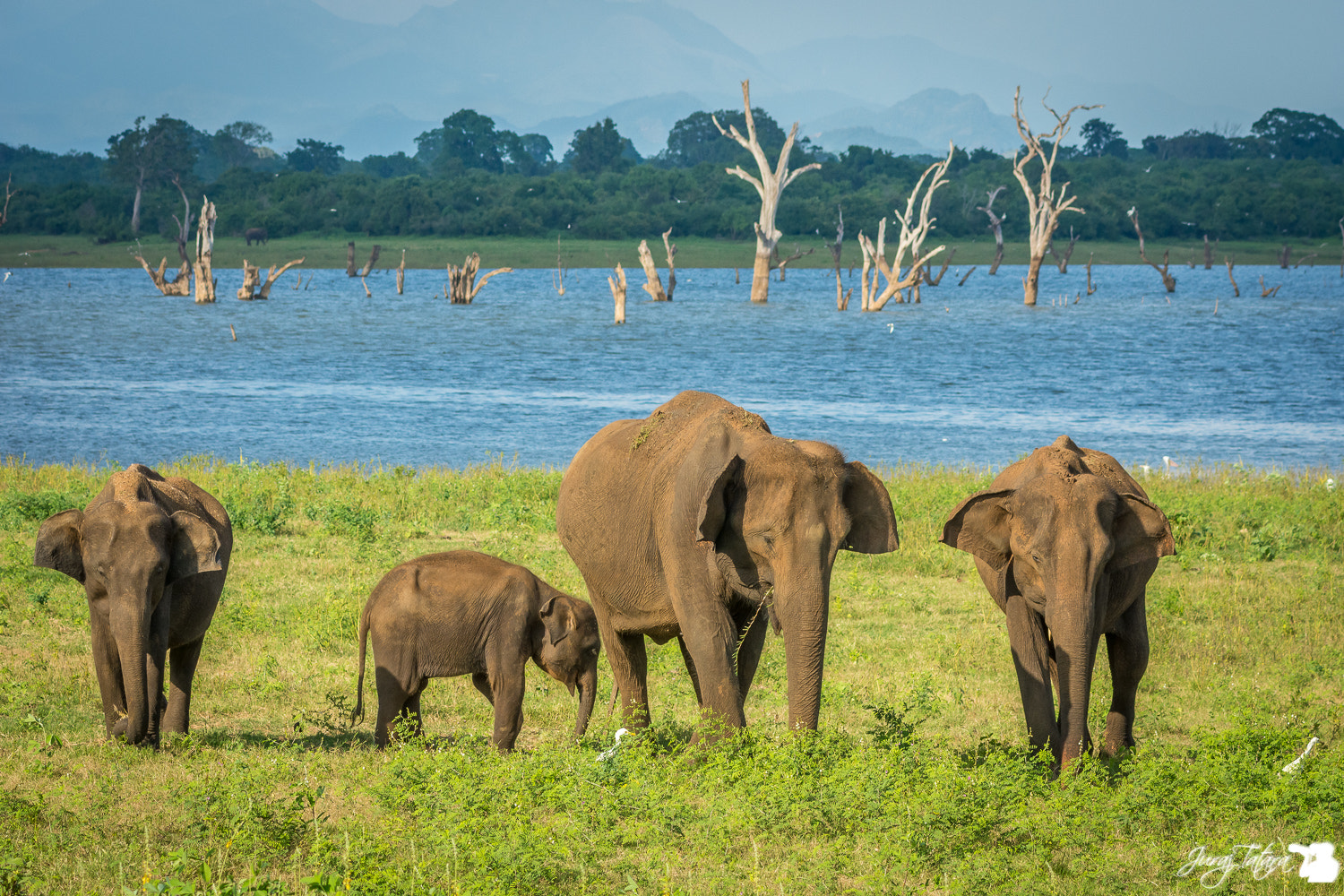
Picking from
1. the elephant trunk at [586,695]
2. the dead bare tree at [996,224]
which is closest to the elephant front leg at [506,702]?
the elephant trunk at [586,695]

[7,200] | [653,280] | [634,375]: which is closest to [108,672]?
[634,375]

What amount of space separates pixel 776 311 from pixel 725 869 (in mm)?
72430

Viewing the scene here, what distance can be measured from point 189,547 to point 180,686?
120cm

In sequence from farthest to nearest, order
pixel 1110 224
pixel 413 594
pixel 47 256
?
pixel 1110 224, pixel 47 256, pixel 413 594

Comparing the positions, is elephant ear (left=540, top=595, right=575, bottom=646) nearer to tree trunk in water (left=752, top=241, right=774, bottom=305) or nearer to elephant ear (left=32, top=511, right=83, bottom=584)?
elephant ear (left=32, top=511, right=83, bottom=584)

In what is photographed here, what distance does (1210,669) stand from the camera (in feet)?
34.4

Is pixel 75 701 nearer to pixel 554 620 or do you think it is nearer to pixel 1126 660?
pixel 554 620

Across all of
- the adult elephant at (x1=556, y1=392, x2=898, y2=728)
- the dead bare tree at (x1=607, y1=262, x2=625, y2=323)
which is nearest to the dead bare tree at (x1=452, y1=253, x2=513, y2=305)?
the dead bare tree at (x1=607, y1=262, x2=625, y2=323)

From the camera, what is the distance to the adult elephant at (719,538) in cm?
642

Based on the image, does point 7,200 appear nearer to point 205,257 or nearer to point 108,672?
point 205,257

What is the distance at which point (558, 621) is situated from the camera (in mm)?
8586

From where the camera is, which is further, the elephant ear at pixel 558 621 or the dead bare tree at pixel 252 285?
the dead bare tree at pixel 252 285

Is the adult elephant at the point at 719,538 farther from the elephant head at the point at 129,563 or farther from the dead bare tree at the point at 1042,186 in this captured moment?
the dead bare tree at the point at 1042,186

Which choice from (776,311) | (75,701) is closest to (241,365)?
(776,311)
